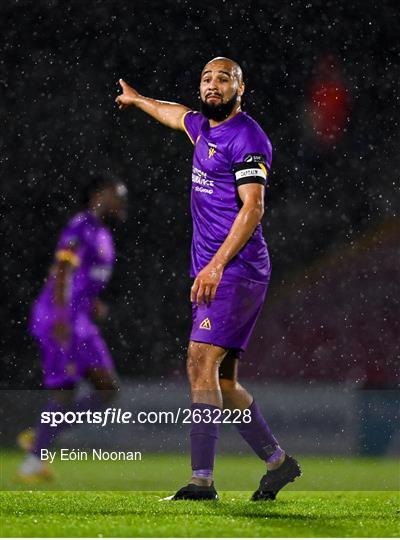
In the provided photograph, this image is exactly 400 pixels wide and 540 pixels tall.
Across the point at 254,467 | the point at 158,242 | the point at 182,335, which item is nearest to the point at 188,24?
the point at 158,242

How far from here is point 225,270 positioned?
A: 15.5 feet

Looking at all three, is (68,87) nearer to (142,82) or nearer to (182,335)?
(142,82)

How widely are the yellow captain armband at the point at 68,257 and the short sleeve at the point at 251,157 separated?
166 cm

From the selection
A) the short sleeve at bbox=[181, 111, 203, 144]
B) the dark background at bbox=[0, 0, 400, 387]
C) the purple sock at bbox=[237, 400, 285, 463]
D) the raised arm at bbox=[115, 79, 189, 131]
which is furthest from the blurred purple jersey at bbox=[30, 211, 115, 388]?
the dark background at bbox=[0, 0, 400, 387]

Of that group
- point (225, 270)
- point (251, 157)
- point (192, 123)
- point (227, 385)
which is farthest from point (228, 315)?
point (192, 123)

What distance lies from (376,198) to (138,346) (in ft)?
12.5

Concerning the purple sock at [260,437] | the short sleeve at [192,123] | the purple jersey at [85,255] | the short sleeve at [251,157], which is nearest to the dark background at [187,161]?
the purple jersey at [85,255]

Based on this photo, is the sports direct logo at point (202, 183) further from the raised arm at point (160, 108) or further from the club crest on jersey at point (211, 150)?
the raised arm at point (160, 108)

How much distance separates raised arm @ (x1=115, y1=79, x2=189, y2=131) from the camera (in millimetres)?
5336

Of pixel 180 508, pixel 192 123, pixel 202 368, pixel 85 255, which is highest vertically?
pixel 192 123

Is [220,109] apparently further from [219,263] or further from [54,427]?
[54,427]

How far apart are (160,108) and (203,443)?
1.74m

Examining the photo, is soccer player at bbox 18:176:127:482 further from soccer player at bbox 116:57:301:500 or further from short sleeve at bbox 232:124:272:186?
short sleeve at bbox 232:124:272:186

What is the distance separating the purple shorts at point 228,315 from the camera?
4.68 meters
